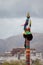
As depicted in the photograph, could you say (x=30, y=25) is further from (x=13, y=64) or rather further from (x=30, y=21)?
(x=13, y=64)

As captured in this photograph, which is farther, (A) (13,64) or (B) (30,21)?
(A) (13,64)

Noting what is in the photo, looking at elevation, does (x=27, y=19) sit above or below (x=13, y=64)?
above

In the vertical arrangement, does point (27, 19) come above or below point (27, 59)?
above

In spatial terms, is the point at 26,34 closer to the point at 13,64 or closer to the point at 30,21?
the point at 30,21

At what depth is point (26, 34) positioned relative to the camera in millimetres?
35312

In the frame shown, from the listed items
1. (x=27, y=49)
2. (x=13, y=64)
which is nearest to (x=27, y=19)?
(x=27, y=49)

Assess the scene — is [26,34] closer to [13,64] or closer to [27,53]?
[27,53]

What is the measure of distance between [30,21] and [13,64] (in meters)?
28.9

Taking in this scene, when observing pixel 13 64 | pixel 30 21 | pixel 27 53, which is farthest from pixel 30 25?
pixel 13 64

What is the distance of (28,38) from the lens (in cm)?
3516

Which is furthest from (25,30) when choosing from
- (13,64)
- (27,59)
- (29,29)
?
(13,64)

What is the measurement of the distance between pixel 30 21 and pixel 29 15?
560mm

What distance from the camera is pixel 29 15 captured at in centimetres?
3544

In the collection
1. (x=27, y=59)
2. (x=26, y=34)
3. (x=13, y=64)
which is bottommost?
(x=13, y=64)
